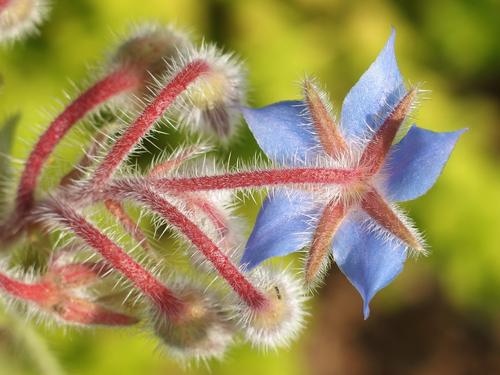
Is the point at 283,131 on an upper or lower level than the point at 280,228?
upper

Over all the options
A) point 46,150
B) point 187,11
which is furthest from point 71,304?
point 187,11

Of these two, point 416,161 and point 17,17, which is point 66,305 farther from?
point 416,161

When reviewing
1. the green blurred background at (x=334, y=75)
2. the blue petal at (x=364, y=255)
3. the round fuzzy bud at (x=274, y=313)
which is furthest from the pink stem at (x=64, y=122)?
the green blurred background at (x=334, y=75)

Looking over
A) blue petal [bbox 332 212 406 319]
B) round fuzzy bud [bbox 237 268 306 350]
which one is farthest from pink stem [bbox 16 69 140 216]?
blue petal [bbox 332 212 406 319]

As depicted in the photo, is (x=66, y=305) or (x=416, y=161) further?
(x=66, y=305)

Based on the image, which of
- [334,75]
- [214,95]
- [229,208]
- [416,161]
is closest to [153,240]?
[229,208]

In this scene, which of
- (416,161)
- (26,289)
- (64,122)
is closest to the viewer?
(416,161)

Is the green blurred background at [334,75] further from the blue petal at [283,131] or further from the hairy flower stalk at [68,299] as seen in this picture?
the blue petal at [283,131]
